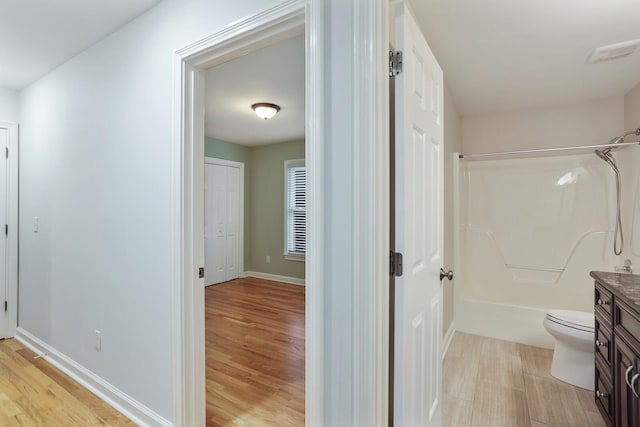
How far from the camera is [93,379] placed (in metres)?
2.10

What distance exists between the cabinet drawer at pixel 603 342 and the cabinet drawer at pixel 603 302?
5 cm

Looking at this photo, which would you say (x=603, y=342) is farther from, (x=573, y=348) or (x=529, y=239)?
(x=529, y=239)

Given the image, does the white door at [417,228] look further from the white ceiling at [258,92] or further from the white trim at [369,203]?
the white ceiling at [258,92]

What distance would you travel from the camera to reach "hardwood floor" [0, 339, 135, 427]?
181 centimetres

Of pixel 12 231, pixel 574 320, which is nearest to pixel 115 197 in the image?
pixel 12 231

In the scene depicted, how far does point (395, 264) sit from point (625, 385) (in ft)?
3.88

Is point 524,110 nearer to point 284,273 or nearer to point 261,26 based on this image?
point 261,26

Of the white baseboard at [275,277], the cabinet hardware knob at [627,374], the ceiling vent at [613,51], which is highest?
the ceiling vent at [613,51]

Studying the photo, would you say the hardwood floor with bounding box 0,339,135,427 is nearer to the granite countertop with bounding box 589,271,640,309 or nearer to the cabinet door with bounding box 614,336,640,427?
the cabinet door with bounding box 614,336,640,427

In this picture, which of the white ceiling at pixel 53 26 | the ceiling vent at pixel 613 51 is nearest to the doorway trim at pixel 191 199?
the white ceiling at pixel 53 26

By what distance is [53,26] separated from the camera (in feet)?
6.25

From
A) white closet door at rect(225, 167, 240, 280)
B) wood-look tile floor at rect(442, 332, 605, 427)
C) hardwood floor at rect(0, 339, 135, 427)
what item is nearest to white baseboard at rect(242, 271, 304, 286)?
white closet door at rect(225, 167, 240, 280)

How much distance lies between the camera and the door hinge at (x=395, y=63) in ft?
3.62

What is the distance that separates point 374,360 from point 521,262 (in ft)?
10.2
